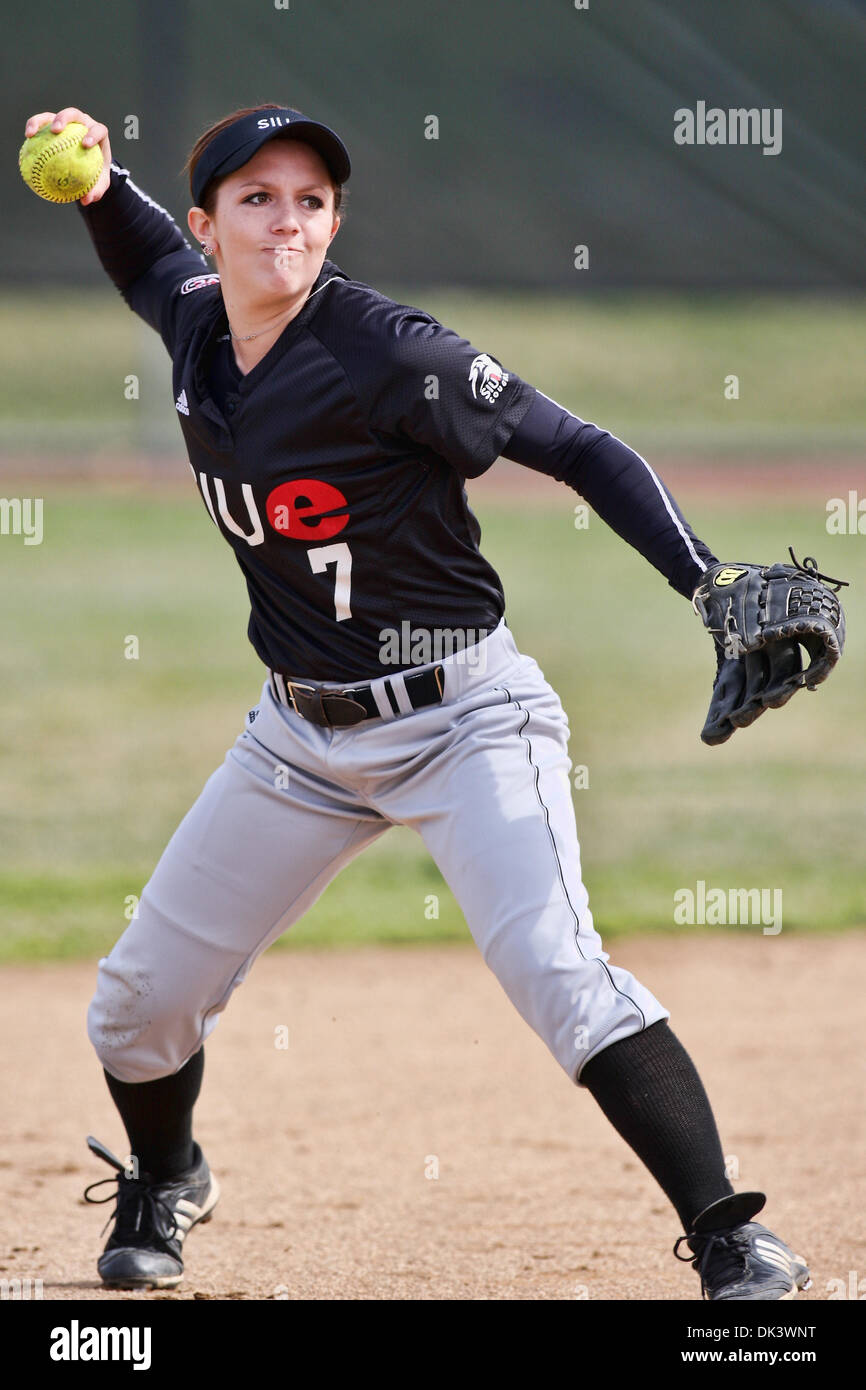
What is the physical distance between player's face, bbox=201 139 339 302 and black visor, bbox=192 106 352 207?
2 cm

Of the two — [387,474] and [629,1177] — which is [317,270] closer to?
[387,474]

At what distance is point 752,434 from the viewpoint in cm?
1580

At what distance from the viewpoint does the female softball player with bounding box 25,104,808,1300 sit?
193cm

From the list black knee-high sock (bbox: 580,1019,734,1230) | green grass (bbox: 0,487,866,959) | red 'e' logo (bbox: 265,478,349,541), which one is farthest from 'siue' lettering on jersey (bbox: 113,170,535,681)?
green grass (bbox: 0,487,866,959)

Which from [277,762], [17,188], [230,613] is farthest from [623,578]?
[277,762]

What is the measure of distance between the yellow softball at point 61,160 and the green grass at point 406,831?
2.53 metres

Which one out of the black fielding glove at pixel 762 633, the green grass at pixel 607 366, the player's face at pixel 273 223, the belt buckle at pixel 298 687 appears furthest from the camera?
the green grass at pixel 607 366

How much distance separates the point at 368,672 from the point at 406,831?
375 centimetres

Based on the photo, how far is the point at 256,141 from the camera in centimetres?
203

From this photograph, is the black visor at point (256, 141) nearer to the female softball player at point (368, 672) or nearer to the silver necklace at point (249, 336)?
the female softball player at point (368, 672)

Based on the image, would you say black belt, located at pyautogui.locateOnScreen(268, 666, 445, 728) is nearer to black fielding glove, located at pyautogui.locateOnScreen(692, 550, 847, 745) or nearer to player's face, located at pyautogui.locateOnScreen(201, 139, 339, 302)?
black fielding glove, located at pyautogui.locateOnScreen(692, 550, 847, 745)

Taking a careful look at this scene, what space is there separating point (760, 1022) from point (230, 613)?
5.88 meters

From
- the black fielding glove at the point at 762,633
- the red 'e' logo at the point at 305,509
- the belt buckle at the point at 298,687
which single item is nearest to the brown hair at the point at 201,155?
the red 'e' logo at the point at 305,509

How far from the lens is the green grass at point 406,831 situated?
16.1 ft
